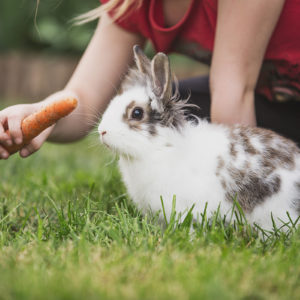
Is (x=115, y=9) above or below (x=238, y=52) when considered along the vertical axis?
above

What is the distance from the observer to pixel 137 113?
1.92m

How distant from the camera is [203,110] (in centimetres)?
278

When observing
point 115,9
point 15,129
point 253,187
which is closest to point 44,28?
point 115,9

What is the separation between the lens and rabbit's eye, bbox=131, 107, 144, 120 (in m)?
1.92

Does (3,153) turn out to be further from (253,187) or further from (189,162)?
(253,187)

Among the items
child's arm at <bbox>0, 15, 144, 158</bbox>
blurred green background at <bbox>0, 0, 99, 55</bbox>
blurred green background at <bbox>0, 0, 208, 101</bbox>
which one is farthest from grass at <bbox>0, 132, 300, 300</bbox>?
blurred green background at <bbox>0, 0, 99, 55</bbox>

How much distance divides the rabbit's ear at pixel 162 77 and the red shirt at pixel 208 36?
0.54 m

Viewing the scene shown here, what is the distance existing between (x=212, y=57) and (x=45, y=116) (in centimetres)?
93

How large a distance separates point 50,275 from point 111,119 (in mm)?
782

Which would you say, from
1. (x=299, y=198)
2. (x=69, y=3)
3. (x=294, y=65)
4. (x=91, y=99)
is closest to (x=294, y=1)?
(x=294, y=65)

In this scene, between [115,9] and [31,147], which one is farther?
[115,9]

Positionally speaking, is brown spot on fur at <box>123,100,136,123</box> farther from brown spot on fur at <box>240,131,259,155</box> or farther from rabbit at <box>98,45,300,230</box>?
brown spot on fur at <box>240,131,259,155</box>

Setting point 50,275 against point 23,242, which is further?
point 23,242

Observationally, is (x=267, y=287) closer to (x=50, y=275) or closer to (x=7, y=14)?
(x=50, y=275)
